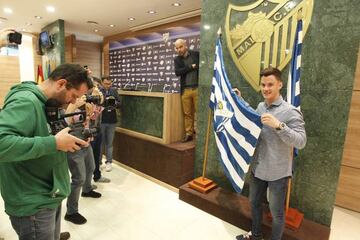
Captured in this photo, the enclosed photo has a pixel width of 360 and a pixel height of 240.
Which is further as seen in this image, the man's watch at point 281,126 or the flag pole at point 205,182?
the flag pole at point 205,182

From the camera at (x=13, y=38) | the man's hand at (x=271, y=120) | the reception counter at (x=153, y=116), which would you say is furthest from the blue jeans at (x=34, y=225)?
the reception counter at (x=153, y=116)

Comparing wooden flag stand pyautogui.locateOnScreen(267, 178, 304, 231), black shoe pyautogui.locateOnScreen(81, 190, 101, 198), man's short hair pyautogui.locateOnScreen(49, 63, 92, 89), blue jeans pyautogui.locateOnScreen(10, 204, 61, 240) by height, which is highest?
man's short hair pyautogui.locateOnScreen(49, 63, 92, 89)

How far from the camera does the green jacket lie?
98 cm

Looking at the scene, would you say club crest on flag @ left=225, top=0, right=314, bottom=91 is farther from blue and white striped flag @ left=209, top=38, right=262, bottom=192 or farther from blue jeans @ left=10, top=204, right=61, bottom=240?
blue jeans @ left=10, top=204, right=61, bottom=240

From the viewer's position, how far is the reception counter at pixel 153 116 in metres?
3.46

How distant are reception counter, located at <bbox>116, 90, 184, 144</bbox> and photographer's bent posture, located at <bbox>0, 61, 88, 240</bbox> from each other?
2.21m

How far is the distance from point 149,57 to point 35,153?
5.42 meters

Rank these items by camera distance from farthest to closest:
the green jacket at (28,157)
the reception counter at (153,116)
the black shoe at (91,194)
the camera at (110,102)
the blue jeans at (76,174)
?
the reception counter at (153,116) < the camera at (110,102) < the black shoe at (91,194) < the blue jeans at (76,174) < the green jacket at (28,157)

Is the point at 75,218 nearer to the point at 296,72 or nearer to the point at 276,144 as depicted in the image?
the point at 276,144

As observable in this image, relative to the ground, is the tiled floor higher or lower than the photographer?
lower

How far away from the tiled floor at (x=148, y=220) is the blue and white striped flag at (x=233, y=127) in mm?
580

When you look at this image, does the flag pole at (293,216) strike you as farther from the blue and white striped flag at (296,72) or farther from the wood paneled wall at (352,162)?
the wood paneled wall at (352,162)

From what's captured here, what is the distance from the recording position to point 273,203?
6.18 ft

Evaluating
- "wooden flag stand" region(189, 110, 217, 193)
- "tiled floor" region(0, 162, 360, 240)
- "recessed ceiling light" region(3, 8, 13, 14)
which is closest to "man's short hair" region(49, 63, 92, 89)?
"tiled floor" region(0, 162, 360, 240)
